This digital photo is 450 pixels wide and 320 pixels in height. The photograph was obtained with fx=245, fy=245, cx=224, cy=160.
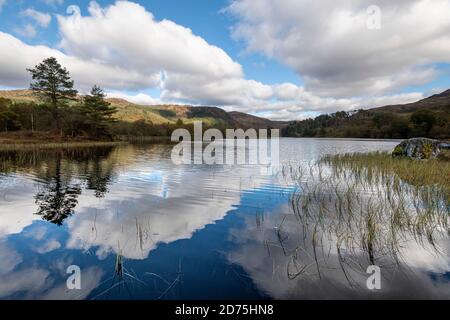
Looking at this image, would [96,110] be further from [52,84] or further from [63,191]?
[63,191]

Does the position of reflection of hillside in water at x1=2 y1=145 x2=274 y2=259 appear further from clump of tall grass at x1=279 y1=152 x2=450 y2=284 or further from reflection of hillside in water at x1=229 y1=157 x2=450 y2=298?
clump of tall grass at x1=279 y1=152 x2=450 y2=284

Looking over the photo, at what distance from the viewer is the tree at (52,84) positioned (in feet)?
200

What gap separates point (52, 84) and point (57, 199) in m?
65.9

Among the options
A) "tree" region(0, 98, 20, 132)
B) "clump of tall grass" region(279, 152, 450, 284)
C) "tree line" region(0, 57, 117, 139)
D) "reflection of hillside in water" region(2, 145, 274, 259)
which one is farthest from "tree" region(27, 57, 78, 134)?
"clump of tall grass" region(279, 152, 450, 284)

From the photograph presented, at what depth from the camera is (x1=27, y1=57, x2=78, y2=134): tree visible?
61094 millimetres

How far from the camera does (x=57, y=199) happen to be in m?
11.6

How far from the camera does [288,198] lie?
40.0 ft

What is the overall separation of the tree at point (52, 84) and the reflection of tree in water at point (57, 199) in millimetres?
59266

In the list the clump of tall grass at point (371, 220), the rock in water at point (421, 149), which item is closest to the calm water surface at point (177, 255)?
the clump of tall grass at point (371, 220)

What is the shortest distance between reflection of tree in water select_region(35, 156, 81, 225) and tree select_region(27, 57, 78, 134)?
194 ft

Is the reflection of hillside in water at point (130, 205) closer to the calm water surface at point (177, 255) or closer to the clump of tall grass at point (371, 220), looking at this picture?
the calm water surface at point (177, 255)
